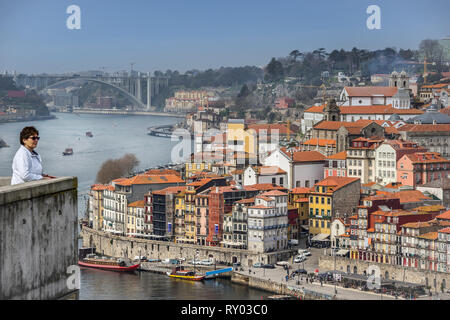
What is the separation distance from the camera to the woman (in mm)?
2422

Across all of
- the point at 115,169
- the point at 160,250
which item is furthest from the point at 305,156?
the point at 115,169

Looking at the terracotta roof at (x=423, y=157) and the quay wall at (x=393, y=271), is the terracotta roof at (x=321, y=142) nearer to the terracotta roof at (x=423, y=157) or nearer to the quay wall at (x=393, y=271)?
the terracotta roof at (x=423, y=157)

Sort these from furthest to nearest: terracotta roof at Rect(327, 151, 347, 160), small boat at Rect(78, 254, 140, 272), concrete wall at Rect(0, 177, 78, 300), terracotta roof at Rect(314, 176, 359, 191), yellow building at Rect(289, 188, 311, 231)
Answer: terracotta roof at Rect(327, 151, 347, 160)
yellow building at Rect(289, 188, 311, 231)
terracotta roof at Rect(314, 176, 359, 191)
small boat at Rect(78, 254, 140, 272)
concrete wall at Rect(0, 177, 78, 300)

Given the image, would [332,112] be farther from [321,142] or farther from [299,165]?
[299,165]

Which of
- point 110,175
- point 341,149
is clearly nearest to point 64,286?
point 341,149

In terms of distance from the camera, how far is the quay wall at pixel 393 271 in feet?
55.3

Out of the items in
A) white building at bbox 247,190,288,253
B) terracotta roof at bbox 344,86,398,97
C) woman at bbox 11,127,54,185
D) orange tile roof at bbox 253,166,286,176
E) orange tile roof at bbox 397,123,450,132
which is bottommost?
white building at bbox 247,190,288,253

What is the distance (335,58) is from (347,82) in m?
6.01

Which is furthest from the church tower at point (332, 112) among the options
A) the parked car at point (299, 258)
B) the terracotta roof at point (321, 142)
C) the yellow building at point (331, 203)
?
the parked car at point (299, 258)

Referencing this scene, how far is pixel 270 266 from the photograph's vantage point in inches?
776

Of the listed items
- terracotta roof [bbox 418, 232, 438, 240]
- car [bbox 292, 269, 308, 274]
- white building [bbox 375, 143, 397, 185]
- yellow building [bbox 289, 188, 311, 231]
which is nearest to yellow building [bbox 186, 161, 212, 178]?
yellow building [bbox 289, 188, 311, 231]

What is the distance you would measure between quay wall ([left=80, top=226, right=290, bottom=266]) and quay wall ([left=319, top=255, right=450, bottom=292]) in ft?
4.82

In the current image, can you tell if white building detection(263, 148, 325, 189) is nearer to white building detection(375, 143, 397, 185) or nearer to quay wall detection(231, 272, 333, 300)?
white building detection(375, 143, 397, 185)

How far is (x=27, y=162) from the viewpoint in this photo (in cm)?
244
